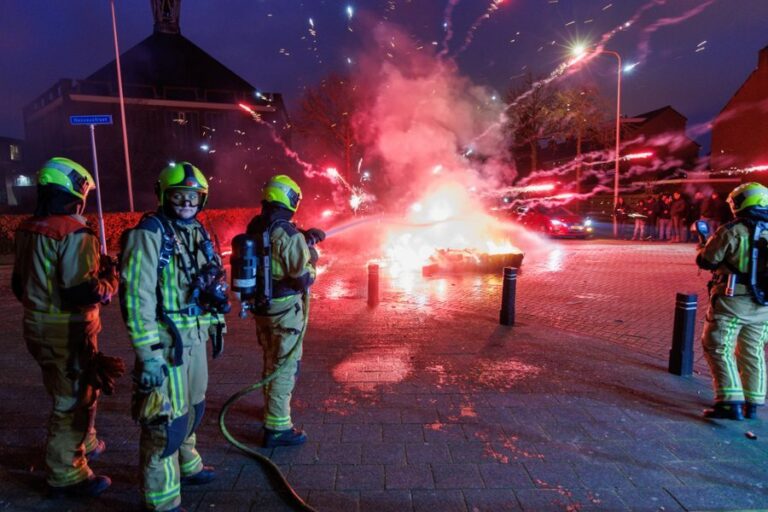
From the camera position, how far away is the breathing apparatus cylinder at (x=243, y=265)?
332 centimetres

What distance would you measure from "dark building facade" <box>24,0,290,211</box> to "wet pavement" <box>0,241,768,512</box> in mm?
20127

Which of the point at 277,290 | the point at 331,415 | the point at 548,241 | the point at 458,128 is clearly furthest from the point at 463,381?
the point at 548,241

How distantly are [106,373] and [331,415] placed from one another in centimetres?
191

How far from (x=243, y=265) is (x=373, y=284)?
17.6 ft

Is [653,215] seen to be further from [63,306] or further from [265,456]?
[63,306]

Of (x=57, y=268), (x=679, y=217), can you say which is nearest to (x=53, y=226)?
(x=57, y=268)

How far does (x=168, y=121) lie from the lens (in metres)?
26.4

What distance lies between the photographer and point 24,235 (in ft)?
10.1

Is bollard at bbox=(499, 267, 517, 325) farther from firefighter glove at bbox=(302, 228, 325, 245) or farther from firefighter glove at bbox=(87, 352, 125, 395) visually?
firefighter glove at bbox=(87, 352, 125, 395)

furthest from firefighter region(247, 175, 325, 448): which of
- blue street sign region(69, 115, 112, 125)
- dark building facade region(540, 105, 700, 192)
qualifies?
dark building facade region(540, 105, 700, 192)

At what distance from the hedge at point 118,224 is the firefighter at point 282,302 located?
7710 millimetres

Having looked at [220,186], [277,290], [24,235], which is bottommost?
[277,290]

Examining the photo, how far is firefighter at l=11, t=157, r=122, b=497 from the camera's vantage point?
301 centimetres

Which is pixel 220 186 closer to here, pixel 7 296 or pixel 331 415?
pixel 7 296
